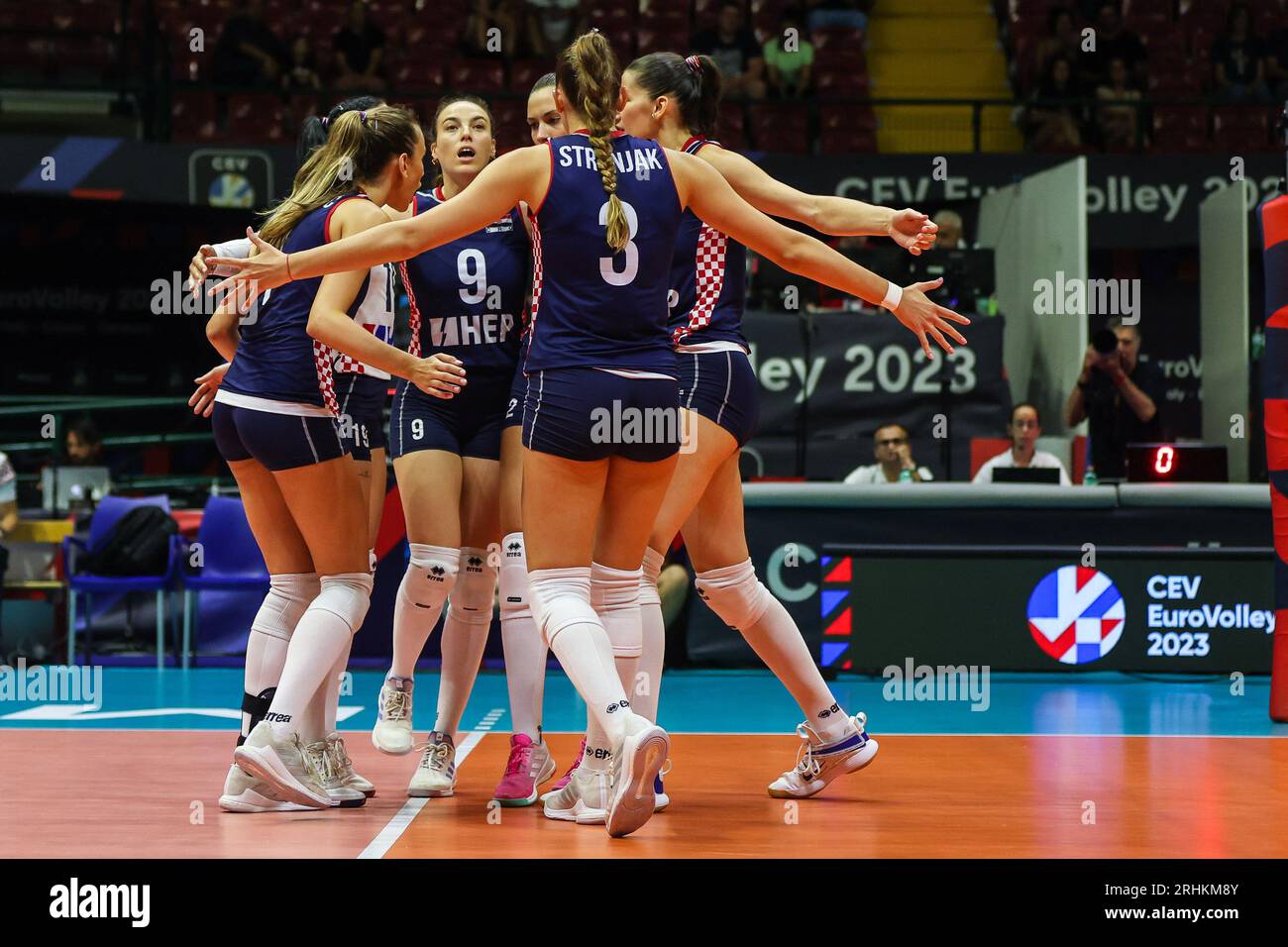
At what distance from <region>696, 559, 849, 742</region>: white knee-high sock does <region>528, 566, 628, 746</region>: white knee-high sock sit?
756 mm

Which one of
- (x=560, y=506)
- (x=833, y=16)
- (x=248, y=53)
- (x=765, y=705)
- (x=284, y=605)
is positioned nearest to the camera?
(x=560, y=506)

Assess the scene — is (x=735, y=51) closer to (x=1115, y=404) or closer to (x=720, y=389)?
(x=1115, y=404)

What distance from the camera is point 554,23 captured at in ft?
51.6

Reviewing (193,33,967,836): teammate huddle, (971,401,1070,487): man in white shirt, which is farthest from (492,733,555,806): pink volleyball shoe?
(971,401,1070,487): man in white shirt

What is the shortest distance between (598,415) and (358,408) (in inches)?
45.6

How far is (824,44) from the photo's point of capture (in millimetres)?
16000

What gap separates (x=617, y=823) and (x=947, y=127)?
500 inches

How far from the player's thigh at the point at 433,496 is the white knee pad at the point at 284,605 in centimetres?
38

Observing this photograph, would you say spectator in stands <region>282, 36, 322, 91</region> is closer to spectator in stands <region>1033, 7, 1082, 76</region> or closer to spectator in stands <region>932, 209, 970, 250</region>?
spectator in stands <region>932, 209, 970, 250</region>

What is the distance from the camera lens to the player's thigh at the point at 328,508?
4566mm

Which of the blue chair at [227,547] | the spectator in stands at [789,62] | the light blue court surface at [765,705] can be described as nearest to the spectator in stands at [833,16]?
the spectator in stands at [789,62]

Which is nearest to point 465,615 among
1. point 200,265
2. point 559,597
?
point 559,597

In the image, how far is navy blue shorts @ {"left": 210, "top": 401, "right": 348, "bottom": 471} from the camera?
454 centimetres
